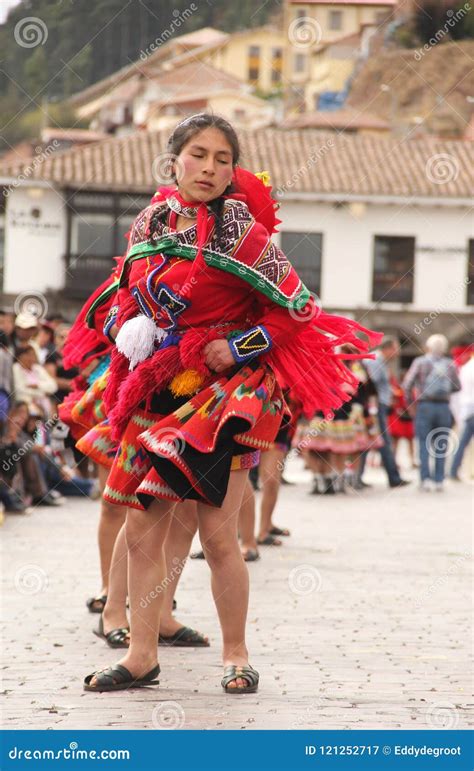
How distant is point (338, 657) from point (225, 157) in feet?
7.19

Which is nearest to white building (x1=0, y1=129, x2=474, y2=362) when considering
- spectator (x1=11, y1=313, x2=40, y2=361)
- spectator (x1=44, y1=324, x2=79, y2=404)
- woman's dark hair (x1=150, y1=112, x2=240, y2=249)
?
spectator (x1=44, y1=324, x2=79, y2=404)

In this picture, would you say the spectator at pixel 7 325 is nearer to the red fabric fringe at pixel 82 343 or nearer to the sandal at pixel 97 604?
the sandal at pixel 97 604

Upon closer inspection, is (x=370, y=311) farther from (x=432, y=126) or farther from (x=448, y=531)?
(x=448, y=531)

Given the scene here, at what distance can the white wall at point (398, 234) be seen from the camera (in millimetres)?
48344

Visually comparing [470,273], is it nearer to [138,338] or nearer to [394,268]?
[394,268]

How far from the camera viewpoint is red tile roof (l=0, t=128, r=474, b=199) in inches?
1873

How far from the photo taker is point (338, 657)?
5957 millimetres

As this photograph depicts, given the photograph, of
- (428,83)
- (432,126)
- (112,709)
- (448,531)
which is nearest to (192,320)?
(112,709)

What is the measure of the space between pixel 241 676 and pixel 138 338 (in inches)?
50.7
